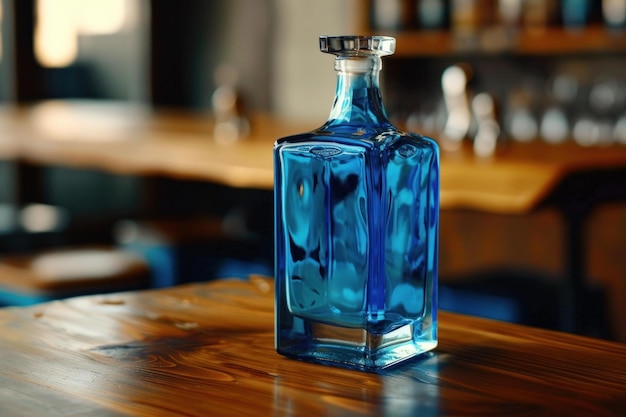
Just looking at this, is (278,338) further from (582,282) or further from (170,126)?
(170,126)

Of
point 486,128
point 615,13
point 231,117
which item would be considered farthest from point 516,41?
point 231,117

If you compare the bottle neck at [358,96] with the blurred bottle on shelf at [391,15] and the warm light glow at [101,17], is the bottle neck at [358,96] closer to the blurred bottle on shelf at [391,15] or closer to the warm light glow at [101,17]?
the blurred bottle on shelf at [391,15]

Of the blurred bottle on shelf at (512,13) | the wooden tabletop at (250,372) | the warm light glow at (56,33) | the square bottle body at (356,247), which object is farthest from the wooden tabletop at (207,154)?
the square bottle body at (356,247)

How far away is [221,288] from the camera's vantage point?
110cm

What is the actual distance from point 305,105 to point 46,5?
1530mm

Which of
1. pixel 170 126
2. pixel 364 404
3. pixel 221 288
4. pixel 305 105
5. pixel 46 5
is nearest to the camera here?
pixel 364 404

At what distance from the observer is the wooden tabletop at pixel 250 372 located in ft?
2.17

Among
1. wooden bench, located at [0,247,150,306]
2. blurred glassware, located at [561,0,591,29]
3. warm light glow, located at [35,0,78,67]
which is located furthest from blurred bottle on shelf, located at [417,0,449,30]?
warm light glow, located at [35,0,78,67]

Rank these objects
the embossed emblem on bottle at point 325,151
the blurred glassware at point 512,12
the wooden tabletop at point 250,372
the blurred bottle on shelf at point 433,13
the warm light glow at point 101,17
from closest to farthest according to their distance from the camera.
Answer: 1. the wooden tabletop at point 250,372
2. the embossed emblem on bottle at point 325,151
3. the blurred glassware at point 512,12
4. the blurred bottle on shelf at point 433,13
5. the warm light glow at point 101,17

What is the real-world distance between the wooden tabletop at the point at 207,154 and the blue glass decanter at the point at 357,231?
1.44 m

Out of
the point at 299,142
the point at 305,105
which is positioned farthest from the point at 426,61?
the point at 299,142

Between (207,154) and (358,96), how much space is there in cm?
220

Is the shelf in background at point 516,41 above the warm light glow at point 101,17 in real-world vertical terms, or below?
below

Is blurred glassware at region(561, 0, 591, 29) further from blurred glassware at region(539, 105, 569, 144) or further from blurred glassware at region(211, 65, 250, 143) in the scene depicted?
blurred glassware at region(211, 65, 250, 143)
